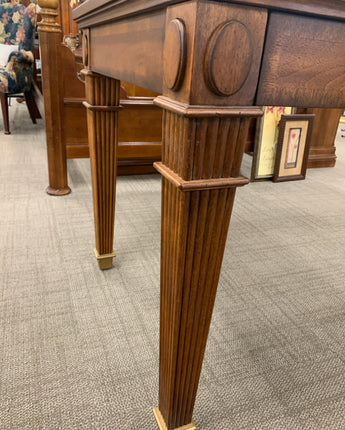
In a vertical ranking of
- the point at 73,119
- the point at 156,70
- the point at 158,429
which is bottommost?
the point at 158,429

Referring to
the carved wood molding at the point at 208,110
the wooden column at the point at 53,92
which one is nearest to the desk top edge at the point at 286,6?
the carved wood molding at the point at 208,110

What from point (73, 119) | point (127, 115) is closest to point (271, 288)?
point (127, 115)

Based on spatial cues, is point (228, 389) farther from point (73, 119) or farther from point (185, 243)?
point (73, 119)

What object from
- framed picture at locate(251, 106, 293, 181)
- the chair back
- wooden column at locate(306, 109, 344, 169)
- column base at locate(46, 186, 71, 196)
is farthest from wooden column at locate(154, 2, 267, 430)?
the chair back

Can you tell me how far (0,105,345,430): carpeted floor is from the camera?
827 mm

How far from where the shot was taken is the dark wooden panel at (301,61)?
0.43m

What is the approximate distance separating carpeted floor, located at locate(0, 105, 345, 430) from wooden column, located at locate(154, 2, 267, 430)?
0.29 metres

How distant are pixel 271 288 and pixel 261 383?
42cm

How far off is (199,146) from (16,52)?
329 cm

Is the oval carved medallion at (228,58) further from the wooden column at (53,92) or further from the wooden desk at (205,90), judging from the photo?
the wooden column at (53,92)

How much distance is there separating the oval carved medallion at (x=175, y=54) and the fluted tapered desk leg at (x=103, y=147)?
68cm

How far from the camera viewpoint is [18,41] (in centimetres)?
345

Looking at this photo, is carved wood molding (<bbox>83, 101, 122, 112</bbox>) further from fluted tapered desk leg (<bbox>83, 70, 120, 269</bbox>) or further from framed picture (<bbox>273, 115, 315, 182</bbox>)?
framed picture (<bbox>273, 115, 315, 182</bbox>)

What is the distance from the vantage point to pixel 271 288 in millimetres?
1271
